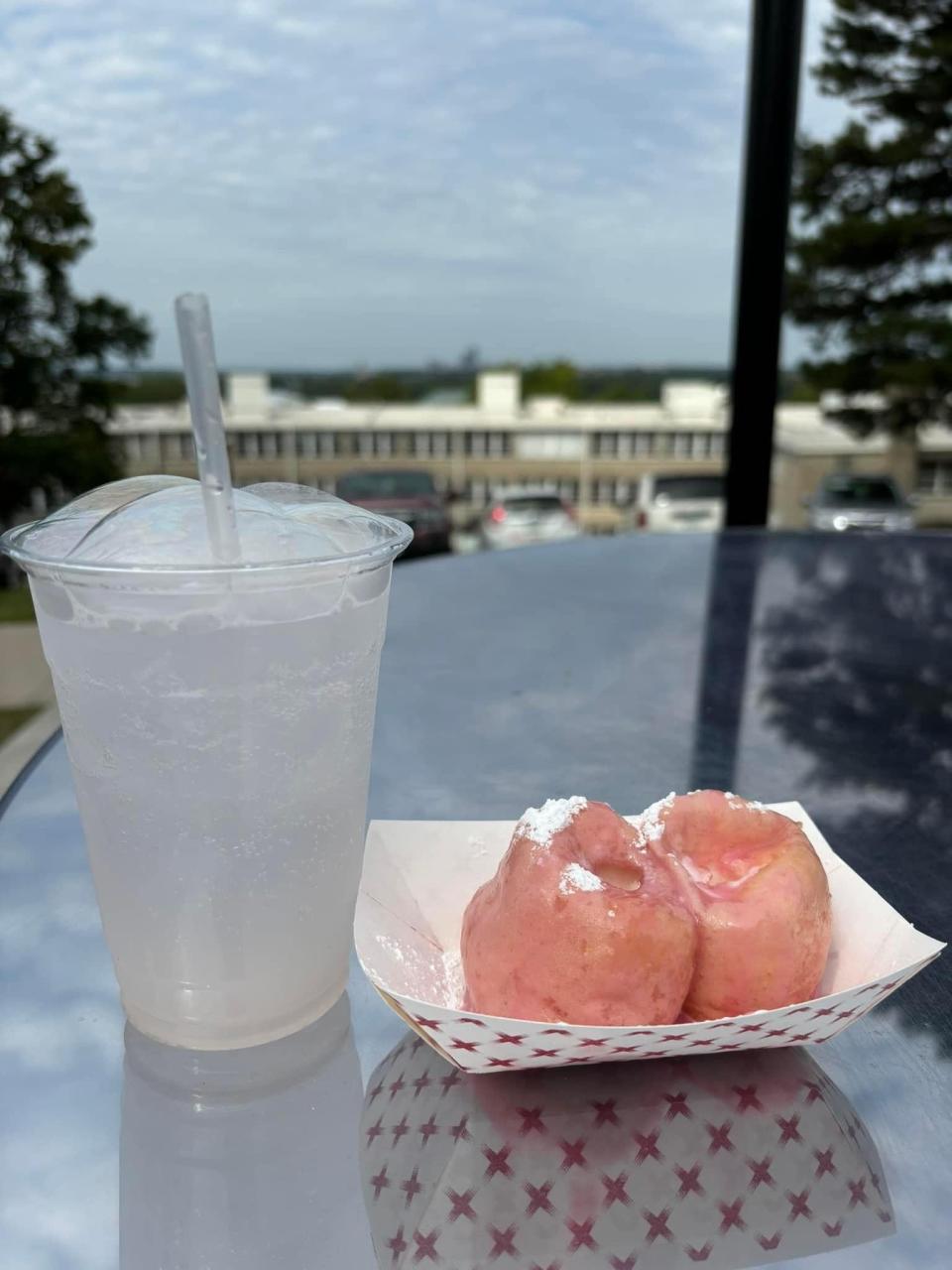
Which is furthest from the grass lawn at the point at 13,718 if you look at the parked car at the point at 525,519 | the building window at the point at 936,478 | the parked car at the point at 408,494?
the building window at the point at 936,478

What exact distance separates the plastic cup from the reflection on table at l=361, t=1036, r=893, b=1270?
3.2 inches

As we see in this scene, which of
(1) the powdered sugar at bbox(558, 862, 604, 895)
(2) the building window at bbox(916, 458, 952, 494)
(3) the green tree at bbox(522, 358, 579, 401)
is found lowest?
(2) the building window at bbox(916, 458, 952, 494)

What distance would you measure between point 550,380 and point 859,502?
3.18 m

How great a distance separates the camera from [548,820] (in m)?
0.42

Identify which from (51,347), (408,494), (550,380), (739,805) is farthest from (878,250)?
(739,805)

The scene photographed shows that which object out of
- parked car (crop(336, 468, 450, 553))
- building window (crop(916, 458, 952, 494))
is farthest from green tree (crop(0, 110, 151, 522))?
building window (crop(916, 458, 952, 494))

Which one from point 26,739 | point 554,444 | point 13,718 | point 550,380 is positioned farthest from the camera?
point 554,444

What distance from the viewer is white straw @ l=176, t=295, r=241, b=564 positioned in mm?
365

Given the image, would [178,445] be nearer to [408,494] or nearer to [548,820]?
[548,820]

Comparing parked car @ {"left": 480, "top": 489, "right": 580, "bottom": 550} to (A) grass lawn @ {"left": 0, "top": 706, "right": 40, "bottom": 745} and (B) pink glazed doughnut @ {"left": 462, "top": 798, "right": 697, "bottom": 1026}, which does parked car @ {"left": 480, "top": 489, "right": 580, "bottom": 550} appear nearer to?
(A) grass lawn @ {"left": 0, "top": 706, "right": 40, "bottom": 745}

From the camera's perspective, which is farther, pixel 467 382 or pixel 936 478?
pixel 467 382

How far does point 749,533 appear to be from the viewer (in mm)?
1470

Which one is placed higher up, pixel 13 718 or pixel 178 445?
pixel 178 445

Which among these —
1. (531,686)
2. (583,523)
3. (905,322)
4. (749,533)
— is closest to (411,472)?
(583,523)
